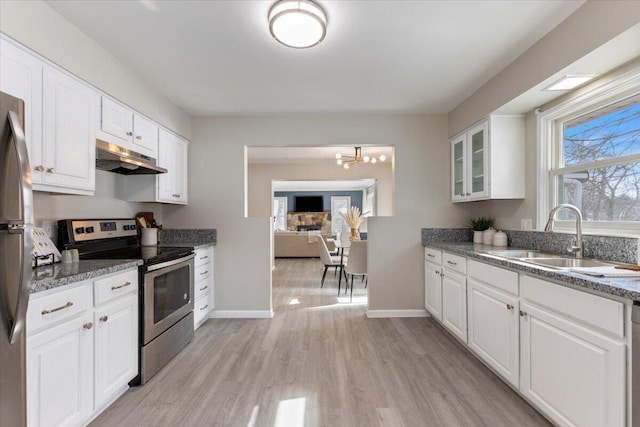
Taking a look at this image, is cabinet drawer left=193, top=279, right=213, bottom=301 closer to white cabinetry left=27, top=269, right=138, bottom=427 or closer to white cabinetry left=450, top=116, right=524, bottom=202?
white cabinetry left=27, top=269, right=138, bottom=427

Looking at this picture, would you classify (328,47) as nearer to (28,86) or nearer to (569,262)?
(28,86)

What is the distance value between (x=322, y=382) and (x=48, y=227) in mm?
2186

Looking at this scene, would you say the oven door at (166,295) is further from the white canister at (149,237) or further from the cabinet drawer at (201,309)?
the white canister at (149,237)

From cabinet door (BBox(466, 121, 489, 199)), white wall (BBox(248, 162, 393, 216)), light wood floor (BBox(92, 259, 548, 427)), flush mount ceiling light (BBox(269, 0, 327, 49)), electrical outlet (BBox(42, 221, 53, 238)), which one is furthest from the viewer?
white wall (BBox(248, 162, 393, 216))

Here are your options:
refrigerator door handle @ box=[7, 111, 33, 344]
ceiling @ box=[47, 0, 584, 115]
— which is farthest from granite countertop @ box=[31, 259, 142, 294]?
ceiling @ box=[47, 0, 584, 115]

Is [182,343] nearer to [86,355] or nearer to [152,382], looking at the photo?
[152,382]

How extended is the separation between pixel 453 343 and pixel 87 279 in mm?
2877

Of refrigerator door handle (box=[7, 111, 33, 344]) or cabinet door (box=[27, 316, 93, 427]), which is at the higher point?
refrigerator door handle (box=[7, 111, 33, 344])

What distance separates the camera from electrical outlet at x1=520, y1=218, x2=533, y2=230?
2756 mm

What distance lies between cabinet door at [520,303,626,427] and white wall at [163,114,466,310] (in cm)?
182

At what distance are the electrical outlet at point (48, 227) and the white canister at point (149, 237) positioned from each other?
0.97 metres

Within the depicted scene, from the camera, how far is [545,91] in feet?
7.55

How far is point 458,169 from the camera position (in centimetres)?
349

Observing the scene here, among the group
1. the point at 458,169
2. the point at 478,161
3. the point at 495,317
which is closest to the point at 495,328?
the point at 495,317
